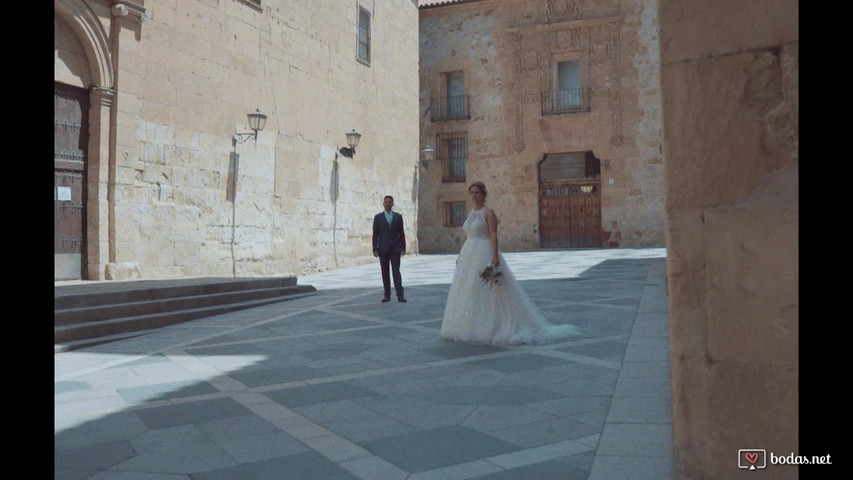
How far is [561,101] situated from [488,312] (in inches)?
792

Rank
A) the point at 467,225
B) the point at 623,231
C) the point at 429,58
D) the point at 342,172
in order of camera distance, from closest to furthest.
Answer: the point at 467,225, the point at 342,172, the point at 623,231, the point at 429,58

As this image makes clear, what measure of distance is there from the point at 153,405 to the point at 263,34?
11.9 meters

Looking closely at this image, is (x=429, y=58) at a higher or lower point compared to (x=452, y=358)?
higher

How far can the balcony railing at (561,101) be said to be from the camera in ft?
79.6

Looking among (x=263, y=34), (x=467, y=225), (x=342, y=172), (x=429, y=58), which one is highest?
(x=429, y=58)

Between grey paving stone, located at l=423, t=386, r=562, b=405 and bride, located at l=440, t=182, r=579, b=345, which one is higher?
bride, located at l=440, t=182, r=579, b=345

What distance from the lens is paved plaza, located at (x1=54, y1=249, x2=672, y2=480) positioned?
2840 millimetres

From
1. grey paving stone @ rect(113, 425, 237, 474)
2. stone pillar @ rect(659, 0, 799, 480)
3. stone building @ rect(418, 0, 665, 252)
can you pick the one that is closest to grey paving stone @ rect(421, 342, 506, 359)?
grey paving stone @ rect(113, 425, 237, 474)

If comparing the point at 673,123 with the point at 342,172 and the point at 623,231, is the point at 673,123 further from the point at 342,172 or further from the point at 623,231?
the point at 623,231

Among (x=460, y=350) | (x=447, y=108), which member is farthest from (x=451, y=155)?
(x=460, y=350)

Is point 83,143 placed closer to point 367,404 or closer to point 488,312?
point 488,312

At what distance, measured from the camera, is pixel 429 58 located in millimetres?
26312

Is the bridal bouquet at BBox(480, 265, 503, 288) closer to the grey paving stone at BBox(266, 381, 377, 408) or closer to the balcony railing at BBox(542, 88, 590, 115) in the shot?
the grey paving stone at BBox(266, 381, 377, 408)
